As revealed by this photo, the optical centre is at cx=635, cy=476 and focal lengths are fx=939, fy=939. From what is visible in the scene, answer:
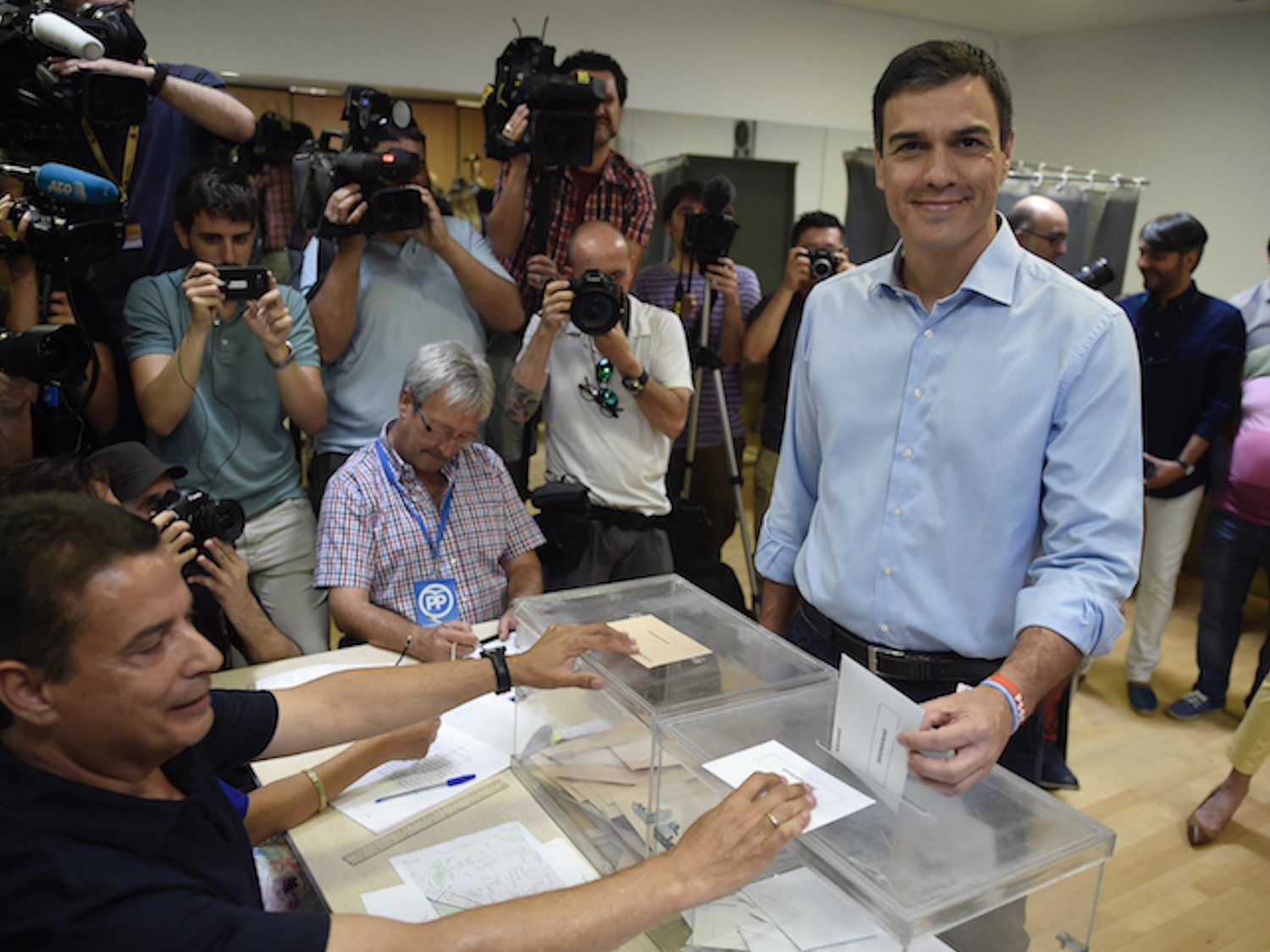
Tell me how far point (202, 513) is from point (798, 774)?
1402 millimetres

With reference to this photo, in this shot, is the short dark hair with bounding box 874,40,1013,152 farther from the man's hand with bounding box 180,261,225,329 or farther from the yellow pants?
the yellow pants

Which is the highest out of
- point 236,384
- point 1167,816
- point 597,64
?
point 597,64

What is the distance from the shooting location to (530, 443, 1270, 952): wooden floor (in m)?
2.28

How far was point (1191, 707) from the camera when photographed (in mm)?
3346

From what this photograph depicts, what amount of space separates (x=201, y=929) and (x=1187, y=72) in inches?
246

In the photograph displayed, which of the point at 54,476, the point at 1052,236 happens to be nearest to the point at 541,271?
the point at 54,476

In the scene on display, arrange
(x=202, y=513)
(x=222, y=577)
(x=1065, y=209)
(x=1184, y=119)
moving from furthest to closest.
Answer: (x=1184, y=119) → (x=1065, y=209) → (x=222, y=577) → (x=202, y=513)

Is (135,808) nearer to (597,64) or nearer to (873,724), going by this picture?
(873,724)

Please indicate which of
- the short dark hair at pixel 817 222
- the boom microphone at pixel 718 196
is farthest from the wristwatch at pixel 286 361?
the short dark hair at pixel 817 222

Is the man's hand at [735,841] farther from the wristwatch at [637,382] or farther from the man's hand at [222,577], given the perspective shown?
the wristwatch at [637,382]

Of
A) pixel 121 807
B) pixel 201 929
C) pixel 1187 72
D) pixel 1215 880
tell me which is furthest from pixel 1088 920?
pixel 1187 72

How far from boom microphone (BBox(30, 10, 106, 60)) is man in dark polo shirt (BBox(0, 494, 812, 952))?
1.35 m

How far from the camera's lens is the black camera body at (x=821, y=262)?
10.4 feet

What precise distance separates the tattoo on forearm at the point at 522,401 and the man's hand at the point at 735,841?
1.75 metres
